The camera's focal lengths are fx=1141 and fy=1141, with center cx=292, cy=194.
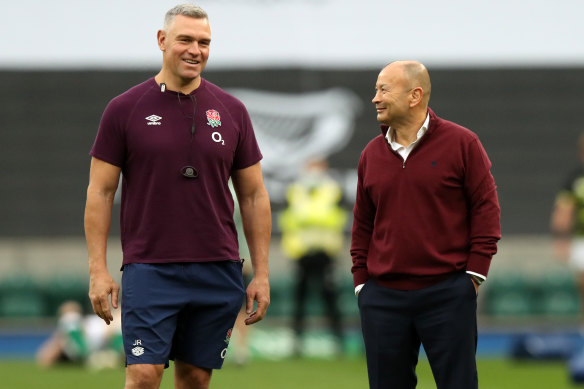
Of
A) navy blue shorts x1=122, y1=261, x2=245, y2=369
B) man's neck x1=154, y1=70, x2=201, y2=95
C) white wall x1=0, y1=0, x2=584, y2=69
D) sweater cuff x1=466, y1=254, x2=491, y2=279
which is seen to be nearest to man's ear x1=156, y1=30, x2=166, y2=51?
man's neck x1=154, y1=70, x2=201, y2=95

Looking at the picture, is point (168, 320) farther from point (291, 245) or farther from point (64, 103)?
point (64, 103)

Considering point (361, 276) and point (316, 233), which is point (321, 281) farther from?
point (361, 276)

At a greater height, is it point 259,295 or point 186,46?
point 186,46

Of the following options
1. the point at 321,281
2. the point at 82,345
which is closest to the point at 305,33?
the point at 321,281

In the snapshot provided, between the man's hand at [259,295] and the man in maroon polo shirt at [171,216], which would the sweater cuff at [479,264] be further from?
the man in maroon polo shirt at [171,216]

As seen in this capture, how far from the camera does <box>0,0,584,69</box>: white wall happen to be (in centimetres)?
1641

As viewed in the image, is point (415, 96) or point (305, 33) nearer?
point (415, 96)

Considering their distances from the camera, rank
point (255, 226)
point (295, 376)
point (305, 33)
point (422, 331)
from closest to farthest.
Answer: point (422, 331) < point (255, 226) < point (295, 376) < point (305, 33)

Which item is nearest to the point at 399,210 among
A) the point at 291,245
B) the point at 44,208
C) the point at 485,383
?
the point at 485,383

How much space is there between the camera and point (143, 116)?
4.67 m

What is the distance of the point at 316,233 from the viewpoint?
12445 mm

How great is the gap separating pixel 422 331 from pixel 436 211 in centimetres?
52

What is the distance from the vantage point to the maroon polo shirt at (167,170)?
4648 mm

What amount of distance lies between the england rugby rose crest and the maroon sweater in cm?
71
